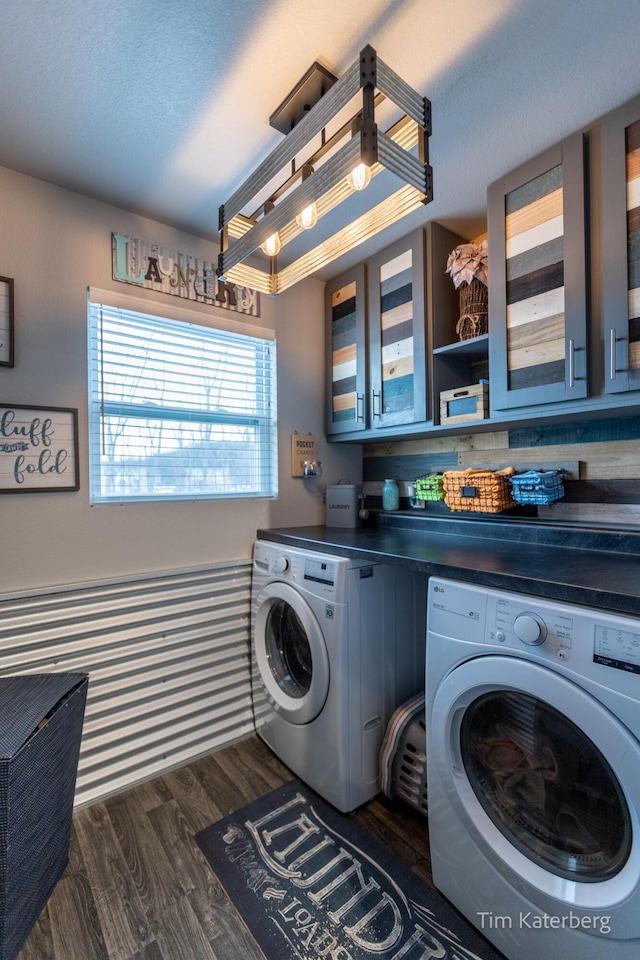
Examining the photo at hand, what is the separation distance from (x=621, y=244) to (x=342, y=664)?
1.70 meters

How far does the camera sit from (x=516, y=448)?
196cm

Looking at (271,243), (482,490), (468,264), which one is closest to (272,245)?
(271,243)

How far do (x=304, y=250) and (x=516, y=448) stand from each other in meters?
1.50

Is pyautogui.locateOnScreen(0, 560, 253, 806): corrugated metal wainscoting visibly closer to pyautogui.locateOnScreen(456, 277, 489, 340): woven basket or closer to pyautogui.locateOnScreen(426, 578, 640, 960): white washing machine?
pyautogui.locateOnScreen(426, 578, 640, 960): white washing machine

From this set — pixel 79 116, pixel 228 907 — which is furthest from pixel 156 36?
pixel 228 907

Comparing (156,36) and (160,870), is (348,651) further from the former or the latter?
(156,36)

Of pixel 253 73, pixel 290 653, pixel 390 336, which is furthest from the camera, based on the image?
pixel 390 336

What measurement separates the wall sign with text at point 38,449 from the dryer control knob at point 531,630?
1.69 metres

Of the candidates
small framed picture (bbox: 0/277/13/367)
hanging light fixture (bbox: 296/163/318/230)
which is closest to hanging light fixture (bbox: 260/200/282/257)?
hanging light fixture (bbox: 296/163/318/230)

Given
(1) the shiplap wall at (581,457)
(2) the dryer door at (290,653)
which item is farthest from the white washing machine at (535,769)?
(1) the shiplap wall at (581,457)

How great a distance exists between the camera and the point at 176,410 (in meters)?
2.02

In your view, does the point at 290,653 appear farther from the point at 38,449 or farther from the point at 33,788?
the point at 38,449

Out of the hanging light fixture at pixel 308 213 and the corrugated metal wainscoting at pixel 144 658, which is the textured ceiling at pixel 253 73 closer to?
the hanging light fixture at pixel 308 213

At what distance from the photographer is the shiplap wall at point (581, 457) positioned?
1.60m
